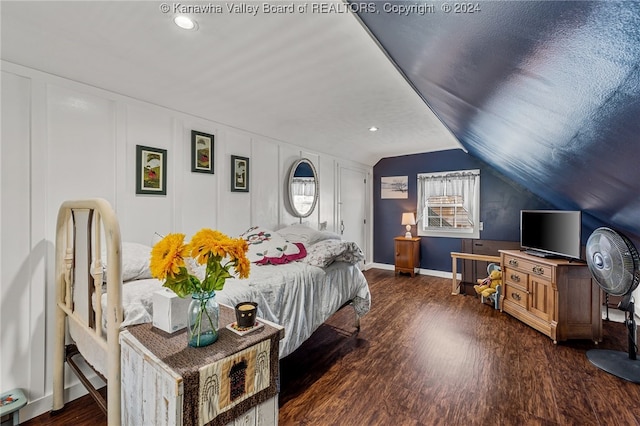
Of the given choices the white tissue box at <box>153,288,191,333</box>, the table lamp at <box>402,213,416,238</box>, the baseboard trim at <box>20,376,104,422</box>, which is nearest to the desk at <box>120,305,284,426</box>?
the white tissue box at <box>153,288,191,333</box>

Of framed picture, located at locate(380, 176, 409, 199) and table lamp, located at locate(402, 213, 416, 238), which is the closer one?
table lamp, located at locate(402, 213, 416, 238)

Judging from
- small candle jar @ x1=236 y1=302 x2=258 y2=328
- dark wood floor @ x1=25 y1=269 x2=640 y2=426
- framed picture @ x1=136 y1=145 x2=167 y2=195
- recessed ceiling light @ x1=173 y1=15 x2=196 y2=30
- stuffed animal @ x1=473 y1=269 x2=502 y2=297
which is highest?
recessed ceiling light @ x1=173 y1=15 x2=196 y2=30

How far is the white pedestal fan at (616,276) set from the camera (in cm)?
189

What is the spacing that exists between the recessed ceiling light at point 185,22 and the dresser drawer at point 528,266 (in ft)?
11.6

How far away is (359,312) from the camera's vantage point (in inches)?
112

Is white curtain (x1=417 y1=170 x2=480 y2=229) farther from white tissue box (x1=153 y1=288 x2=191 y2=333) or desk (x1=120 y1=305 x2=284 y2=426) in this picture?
white tissue box (x1=153 y1=288 x2=191 y2=333)

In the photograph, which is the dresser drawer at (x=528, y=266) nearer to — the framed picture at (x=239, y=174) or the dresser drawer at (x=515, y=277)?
the dresser drawer at (x=515, y=277)

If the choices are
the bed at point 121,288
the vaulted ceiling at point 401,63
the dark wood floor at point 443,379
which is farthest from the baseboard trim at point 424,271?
the bed at point 121,288

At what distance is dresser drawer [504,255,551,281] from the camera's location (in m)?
2.77

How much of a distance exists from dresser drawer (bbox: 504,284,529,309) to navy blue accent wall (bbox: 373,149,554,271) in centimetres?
137

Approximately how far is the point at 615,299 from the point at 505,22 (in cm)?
408

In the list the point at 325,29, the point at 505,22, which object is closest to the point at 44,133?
the point at 325,29

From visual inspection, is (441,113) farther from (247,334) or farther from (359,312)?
(247,334)

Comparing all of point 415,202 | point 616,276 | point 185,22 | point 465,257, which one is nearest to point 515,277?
point 465,257
